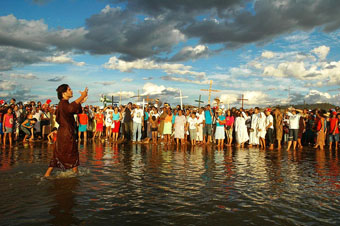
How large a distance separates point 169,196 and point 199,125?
12.5 metres

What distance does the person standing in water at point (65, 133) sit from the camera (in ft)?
22.1

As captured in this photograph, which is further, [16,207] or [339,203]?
[339,203]

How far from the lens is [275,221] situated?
4301mm

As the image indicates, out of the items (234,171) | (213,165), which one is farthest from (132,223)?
(213,165)

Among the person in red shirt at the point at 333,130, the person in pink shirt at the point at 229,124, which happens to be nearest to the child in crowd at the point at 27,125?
the person in pink shirt at the point at 229,124

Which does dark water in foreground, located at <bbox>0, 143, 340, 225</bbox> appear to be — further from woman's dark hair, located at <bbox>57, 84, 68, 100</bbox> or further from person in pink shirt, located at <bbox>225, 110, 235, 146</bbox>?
person in pink shirt, located at <bbox>225, 110, 235, 146</bbox>

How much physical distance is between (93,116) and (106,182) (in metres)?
14.8

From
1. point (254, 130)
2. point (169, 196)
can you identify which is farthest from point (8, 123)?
point (254, 130)

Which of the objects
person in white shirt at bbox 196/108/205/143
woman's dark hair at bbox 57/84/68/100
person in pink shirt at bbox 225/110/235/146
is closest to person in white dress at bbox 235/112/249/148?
person in pink shirt at bbox 225/110/235/146

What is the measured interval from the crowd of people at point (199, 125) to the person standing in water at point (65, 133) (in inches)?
370

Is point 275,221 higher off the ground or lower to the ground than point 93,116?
lower

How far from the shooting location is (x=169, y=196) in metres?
5.52

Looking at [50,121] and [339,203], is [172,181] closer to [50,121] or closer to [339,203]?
[339,203]

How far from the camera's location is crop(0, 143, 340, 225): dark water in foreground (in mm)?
4371
